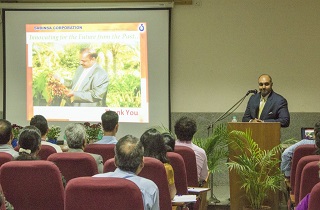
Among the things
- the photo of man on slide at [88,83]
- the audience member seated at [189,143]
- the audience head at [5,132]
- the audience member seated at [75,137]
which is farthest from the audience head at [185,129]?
the photo of man on slide at [88,83]

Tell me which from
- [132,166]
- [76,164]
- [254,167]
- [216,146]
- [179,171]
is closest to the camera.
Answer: [132,166]

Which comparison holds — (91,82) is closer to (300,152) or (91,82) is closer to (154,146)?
(300,152)

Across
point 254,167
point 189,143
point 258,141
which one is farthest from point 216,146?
point 189,143

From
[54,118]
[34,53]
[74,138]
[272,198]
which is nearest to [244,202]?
[272,198]

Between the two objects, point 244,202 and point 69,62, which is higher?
point 69,62

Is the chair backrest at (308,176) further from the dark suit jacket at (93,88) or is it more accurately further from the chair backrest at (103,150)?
the dark suit jacket at (93,88)

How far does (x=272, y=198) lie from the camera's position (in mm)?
6668

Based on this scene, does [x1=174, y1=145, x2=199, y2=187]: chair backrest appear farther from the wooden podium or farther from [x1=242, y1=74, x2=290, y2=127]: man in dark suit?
[x1=242, y1=74, x2=290, y2=127]: man in dark suit

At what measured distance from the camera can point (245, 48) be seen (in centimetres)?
890

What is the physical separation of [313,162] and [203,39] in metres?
4.86

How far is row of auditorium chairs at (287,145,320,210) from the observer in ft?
13.8

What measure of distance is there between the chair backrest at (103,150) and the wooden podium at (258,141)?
1766 mm

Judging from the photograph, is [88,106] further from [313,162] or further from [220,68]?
[313,162]

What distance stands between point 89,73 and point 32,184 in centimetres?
532
